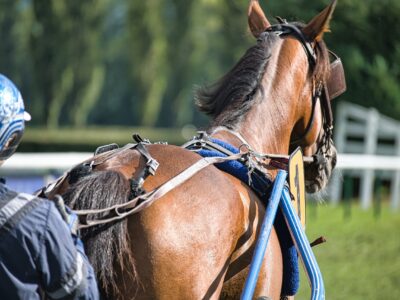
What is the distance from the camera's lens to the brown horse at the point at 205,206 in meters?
2.67

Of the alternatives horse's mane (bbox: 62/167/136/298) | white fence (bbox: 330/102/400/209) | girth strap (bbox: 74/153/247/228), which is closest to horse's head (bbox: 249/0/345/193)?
girth strap (bbox: 74/153/247/228)

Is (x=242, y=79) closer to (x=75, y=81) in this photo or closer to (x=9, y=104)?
(x=9, y=104)

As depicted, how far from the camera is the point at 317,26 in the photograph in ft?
13.0

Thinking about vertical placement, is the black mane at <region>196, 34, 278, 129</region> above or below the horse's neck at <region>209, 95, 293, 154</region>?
above

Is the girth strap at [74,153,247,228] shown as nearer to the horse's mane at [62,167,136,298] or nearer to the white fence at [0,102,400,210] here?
the horse's mane at [62,167,136,298]

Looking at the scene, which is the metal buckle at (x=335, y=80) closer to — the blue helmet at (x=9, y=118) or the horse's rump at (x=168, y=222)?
the horse's rump at (x=168, y=222)

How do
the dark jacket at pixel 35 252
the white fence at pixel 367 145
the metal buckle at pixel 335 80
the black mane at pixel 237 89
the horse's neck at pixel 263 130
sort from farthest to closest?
the white fence at pixel 367 145
the metal buckle at pixel 335 80
the black mane at pixel 237 89
the horse's neck at pixel 263 130
the dark jacket at pixel 35 252

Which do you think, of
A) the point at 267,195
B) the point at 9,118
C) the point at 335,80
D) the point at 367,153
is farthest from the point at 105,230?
the point at 367,153

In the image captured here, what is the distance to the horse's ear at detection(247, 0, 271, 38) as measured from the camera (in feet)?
14.4

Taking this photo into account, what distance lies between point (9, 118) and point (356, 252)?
6993 millimetres

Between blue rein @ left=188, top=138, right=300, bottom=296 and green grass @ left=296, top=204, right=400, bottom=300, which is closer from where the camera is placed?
blue rein @ left=188, top=138, right=300, bottom=296

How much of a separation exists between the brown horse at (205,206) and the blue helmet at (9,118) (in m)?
0.47

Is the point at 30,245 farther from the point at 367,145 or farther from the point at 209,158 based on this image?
the point at 367,145

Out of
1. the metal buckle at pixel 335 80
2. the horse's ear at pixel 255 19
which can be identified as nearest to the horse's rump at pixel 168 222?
the metal buckle at pixel 335 80
